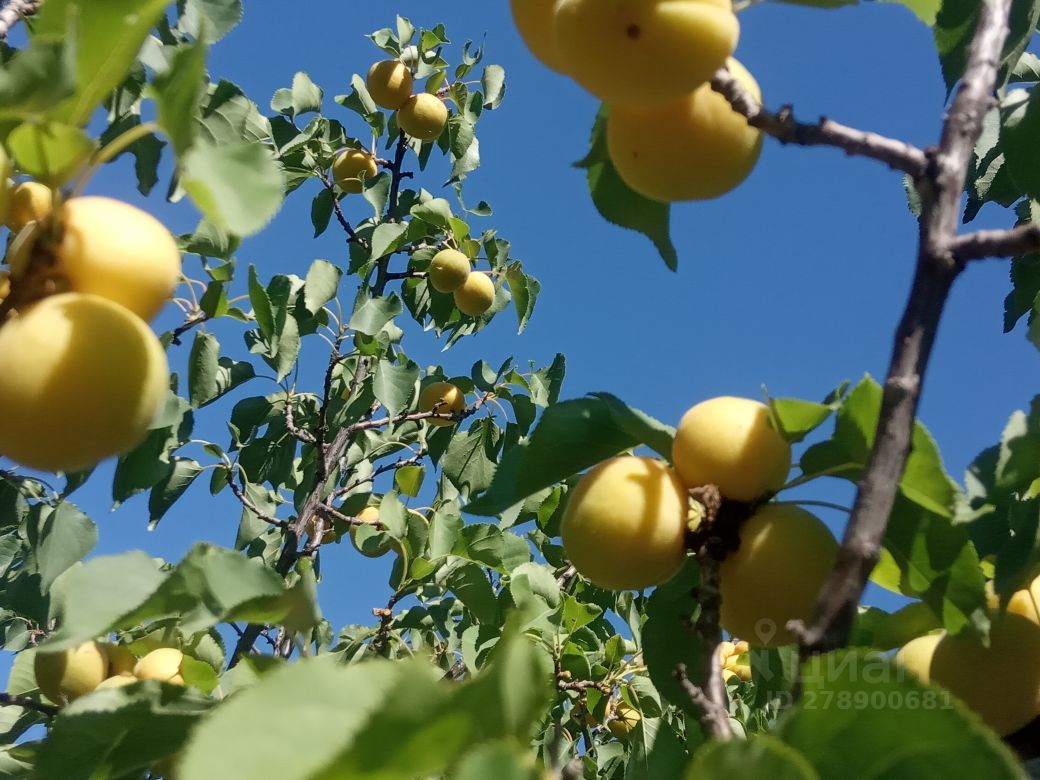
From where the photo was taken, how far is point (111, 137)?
6.34 feet

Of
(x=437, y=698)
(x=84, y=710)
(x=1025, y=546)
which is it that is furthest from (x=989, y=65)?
(x=84, y=710)

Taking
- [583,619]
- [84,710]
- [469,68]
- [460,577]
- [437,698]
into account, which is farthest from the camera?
[469,68]

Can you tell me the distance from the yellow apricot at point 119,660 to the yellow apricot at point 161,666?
197mm

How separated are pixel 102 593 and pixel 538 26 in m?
0.85

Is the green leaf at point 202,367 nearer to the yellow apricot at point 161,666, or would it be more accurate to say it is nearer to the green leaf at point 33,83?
the yellow apricot at point 161,666

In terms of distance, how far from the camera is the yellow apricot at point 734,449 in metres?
1.05

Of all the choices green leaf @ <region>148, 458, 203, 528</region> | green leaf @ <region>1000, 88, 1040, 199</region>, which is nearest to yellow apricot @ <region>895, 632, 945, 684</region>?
green leaf @ <region>1000, 88, 1040, 199</region>

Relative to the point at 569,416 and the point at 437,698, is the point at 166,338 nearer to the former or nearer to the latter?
the point at 569,416

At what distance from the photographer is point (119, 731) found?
953 mm

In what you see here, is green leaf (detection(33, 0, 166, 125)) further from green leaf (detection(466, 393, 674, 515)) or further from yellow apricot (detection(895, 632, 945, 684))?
yellow apricot (detection(895, 632, 945, 684))

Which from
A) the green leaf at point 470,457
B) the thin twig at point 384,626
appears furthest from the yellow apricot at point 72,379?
the green leaf at point 470,457

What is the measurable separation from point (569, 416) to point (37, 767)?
2.49ft

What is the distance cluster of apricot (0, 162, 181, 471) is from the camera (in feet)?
2.46

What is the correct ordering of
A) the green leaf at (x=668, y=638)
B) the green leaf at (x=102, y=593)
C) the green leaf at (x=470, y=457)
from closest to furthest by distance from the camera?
the green leaf at (x=102, y=593) → the green leaf at (x=668, y=638) → the green leaf at (x=470, y=457)
